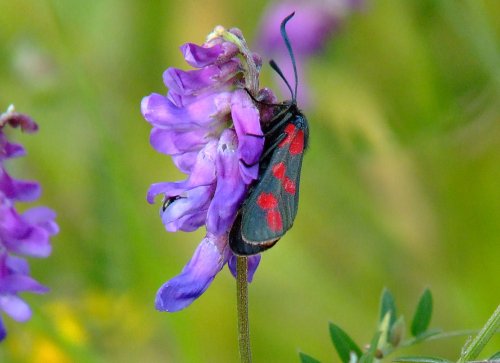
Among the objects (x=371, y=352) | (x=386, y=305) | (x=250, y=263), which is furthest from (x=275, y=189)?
(x=386, y=305)

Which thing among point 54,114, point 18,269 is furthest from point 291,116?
point 54,114

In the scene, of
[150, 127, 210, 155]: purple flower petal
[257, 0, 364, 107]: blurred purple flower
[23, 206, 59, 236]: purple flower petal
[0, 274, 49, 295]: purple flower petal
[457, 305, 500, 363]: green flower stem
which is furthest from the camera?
[257, 0, 364, 107]: blurred purple flower

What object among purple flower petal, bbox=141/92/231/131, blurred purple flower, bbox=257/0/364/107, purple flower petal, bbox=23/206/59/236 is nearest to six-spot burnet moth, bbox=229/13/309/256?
purple flower petal, bbox=141/92/231/131

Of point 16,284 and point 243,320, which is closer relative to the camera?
point 243,320

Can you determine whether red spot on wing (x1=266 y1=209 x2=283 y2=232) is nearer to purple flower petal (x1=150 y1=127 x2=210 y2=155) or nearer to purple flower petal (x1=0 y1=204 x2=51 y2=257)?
purple flower petal (x1=150 y1=127 x2=210 y2=155)

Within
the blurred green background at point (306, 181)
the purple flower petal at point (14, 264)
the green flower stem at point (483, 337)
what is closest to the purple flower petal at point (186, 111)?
the purple flower petal at point (14, 264)

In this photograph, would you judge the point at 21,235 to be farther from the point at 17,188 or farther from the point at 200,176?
the point at 200,176

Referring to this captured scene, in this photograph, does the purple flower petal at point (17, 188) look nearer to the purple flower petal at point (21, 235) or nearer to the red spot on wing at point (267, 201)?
the purple flower petal at point (21, 235)
